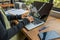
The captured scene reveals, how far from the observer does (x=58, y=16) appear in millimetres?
1771

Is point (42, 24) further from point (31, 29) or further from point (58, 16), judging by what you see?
point (58, 16)

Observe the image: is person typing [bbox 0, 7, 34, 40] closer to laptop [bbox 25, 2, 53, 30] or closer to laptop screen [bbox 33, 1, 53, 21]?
laptop [bbox 25, 2, 53, 30]

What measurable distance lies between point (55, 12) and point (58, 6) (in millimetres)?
232

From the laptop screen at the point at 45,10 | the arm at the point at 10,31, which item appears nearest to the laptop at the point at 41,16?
the laptop screen at the point at 45,10

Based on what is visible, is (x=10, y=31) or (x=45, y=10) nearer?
(x=10, y=31)

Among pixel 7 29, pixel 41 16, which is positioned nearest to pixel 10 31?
pixel 7 29

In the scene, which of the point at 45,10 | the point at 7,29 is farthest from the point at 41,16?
the point at 7,29

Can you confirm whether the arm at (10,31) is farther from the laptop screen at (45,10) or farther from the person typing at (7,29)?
the laptop screen at (45,10)

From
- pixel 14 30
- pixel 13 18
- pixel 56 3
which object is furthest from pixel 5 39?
pixel 56 3

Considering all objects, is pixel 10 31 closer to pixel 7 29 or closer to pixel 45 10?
pixel 7 29

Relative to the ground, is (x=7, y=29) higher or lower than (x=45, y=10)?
lower

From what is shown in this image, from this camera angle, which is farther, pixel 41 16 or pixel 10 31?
pixel 41 16

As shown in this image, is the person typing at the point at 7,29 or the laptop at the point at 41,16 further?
the laptop at the point at 41,16

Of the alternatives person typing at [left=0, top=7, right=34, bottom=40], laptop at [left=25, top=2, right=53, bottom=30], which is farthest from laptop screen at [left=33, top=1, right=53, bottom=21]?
person typing at [left=0, top=7, right=34, bottom=40]
